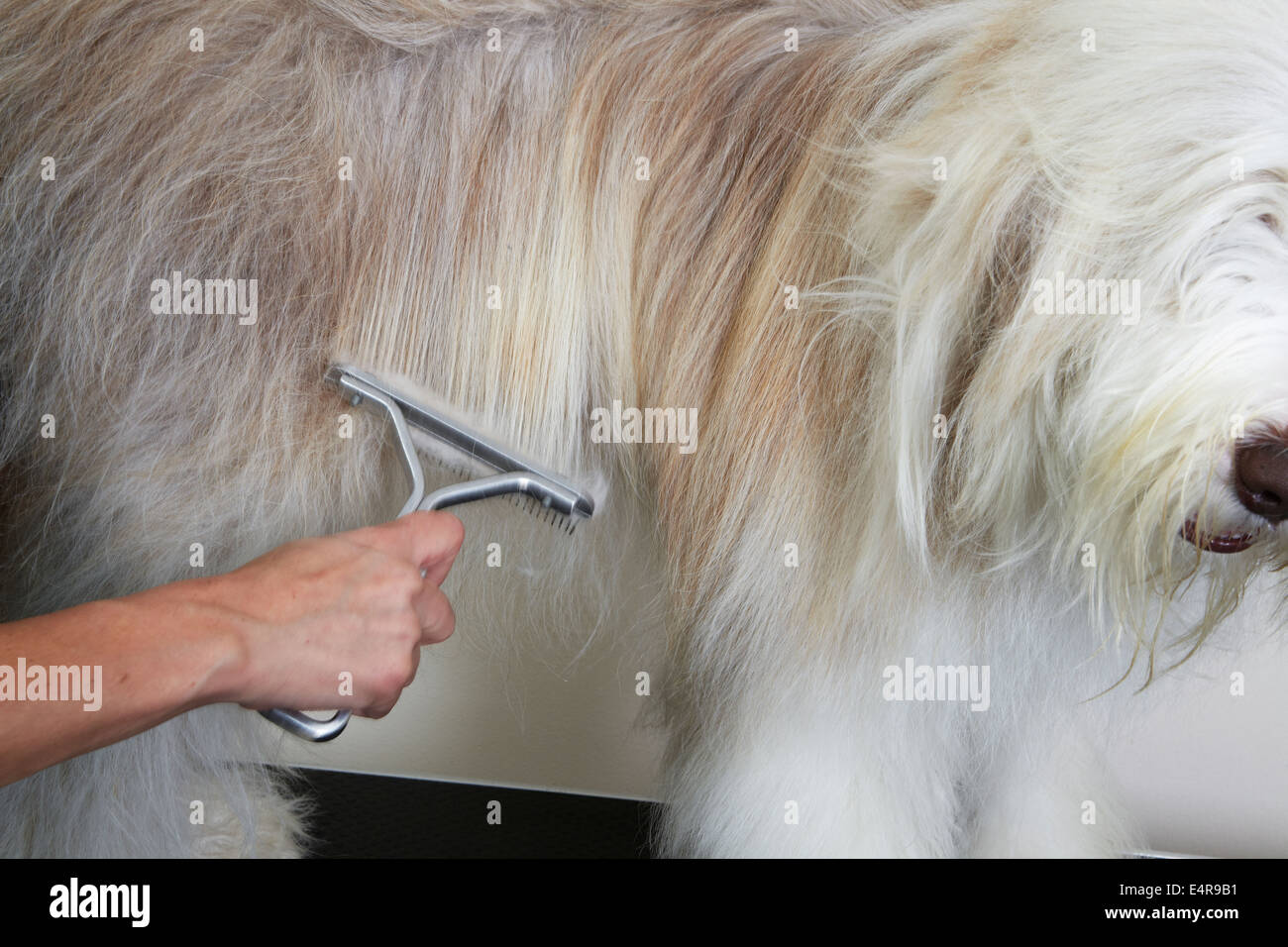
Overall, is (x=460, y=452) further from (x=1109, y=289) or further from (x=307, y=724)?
(x=1109, y=289)

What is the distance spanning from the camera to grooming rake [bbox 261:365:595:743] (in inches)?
31.8

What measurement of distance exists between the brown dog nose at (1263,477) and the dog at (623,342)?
110mm

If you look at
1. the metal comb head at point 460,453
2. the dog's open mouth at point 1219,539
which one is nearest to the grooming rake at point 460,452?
the metal comb head at point 460,453

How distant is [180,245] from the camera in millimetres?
831

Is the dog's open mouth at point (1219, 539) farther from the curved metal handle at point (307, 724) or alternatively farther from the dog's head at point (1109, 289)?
the curved metal handle at point (307, 724)

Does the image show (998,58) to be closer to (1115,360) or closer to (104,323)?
(1115,360)

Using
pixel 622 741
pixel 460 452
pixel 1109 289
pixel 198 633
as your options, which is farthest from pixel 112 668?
pixel 622 741

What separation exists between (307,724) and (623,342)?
364 mm

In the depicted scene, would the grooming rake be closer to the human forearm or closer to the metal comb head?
the metal comb head

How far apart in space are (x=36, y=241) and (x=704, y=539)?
571 millimetres

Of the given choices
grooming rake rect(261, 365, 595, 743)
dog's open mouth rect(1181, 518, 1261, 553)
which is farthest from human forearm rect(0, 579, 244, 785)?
dog's open mouth rect(1181, 518, 1261, 553)
